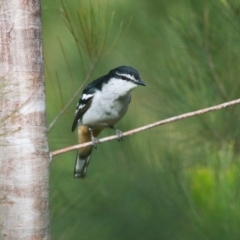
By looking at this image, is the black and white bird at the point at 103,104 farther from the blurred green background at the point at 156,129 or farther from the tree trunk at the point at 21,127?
the tree trunk at the point at 21,127

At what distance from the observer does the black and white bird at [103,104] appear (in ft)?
8.39

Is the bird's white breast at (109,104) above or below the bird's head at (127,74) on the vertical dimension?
below

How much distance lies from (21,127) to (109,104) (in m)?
1.30

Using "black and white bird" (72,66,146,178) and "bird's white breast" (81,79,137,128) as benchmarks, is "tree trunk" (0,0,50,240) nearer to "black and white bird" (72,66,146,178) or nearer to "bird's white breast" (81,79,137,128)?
"black and white bird" (72,66,146,178)

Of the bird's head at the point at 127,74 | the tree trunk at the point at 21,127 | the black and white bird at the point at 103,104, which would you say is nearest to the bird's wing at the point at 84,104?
the black and white bird at the point at 103,104

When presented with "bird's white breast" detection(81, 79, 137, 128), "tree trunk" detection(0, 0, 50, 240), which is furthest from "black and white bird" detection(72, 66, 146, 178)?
"tree trunk" detection(0, 0, 50, 240)

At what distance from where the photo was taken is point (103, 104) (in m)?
2.76

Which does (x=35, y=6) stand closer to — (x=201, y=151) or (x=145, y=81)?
(x=201, y=151)

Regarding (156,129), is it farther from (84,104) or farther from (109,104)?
(84,104)

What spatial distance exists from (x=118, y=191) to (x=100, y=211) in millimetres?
98

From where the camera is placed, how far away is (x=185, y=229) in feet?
6.52

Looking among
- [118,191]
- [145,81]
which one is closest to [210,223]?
[118,191]

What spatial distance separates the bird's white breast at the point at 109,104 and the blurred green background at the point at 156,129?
13 centimetres

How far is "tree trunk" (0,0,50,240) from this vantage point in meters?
1.43
